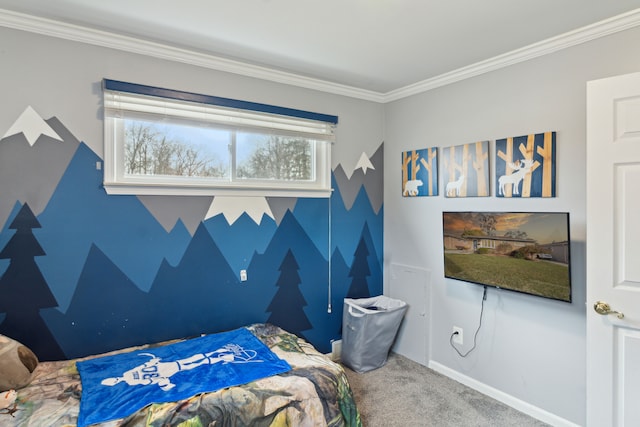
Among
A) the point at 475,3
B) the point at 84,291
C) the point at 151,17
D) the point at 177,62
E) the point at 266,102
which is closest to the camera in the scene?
the point at 475,3

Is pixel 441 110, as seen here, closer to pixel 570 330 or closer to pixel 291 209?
pixel 291 209

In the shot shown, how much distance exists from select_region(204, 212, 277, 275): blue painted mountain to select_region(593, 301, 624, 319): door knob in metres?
2.16

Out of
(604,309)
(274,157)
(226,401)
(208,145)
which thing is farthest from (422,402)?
(208,145)

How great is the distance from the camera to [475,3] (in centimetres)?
198

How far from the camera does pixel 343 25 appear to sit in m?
2.25

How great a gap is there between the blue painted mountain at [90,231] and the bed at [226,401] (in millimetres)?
510

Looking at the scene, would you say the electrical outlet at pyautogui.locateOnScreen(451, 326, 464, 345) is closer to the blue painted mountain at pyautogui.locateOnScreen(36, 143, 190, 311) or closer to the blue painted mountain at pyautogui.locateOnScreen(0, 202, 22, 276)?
the blue painted mountain at pyautogui.locateOnScreen(36, 143, 190, 311)

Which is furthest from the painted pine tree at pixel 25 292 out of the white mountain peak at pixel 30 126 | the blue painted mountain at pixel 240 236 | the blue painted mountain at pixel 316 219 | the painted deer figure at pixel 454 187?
the painted deer figure at pixel 454 187

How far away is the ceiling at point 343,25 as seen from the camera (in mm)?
2016

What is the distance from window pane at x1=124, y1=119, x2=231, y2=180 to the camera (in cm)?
256

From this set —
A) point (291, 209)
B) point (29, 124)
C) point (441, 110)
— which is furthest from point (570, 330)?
point (29, 124)

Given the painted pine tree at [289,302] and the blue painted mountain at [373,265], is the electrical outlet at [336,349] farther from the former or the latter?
the blue painted mountain at [373,265]

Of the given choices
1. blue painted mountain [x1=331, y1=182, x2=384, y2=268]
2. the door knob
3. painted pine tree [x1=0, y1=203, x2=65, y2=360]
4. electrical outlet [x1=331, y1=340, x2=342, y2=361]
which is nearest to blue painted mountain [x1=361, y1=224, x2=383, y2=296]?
blue painted mountain [x1=331, y1=182, x2=384, y2=268]

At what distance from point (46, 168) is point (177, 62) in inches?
43.1
